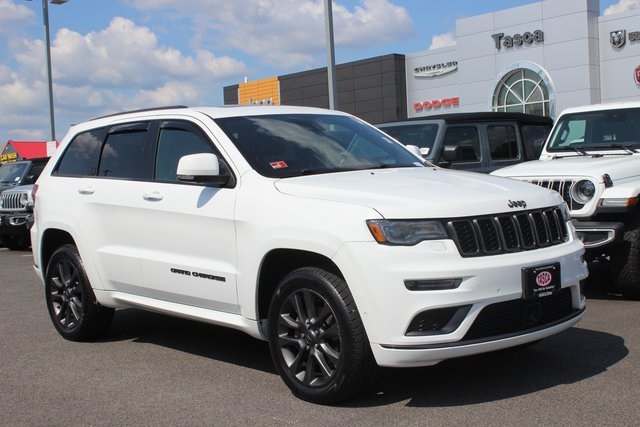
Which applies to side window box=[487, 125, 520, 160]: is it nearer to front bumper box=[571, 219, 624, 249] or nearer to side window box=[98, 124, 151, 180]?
front bumper box=[571, 219, 624, 249]

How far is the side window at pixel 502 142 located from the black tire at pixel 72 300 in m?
5.57

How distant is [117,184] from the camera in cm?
615

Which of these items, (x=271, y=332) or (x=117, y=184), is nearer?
(x=271, y=332)

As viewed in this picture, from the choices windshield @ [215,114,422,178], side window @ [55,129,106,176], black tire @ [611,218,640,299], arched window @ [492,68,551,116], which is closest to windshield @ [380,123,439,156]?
black tire @ [611,218,640,299]

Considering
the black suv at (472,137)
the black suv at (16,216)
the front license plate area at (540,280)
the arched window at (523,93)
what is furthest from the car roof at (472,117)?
the arched window at (523,93)

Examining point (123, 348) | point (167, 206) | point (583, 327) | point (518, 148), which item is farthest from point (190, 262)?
point (518, 148)

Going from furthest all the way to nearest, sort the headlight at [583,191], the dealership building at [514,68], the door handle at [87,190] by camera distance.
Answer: the dealership building at [514,68] → the headlight at [583,191] → the door handle at [87,190]

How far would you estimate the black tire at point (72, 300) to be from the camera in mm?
6527

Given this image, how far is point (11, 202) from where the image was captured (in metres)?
16.0

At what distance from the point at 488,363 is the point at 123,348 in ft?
9.58

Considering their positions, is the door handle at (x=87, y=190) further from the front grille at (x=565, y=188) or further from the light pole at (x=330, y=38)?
the light pole at (x=330, y=38)

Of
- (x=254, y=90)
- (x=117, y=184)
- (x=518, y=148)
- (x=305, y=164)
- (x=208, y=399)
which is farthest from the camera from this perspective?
(x=254, y=90)

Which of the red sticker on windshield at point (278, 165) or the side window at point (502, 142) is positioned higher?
the side window at point (502, 142)

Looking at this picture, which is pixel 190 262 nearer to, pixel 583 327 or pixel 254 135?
pixel 254 135
